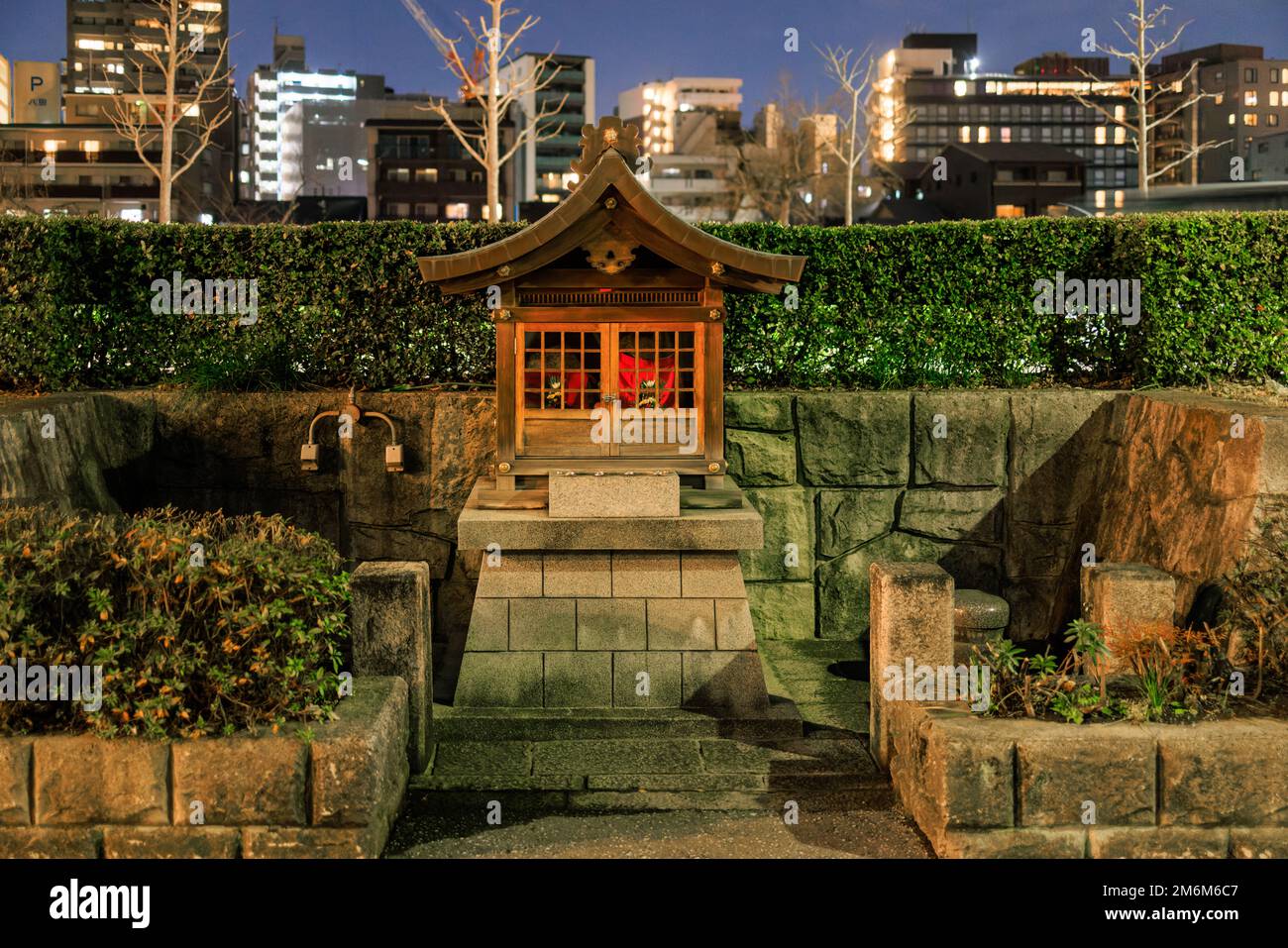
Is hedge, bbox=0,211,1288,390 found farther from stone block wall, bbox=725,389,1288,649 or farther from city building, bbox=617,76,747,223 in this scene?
city building, bbox=617,76,747,223

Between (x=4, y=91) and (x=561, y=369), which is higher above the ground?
(x=4, y=91)

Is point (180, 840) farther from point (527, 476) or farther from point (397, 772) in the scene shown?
point (527, 476)

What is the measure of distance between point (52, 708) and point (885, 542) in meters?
7.77

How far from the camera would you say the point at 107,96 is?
58.8 metres

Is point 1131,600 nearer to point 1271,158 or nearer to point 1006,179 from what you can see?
point 1006,179

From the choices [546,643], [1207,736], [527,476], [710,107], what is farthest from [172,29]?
[710,107]

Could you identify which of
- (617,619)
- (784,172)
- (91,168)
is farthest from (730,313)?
(91,168)

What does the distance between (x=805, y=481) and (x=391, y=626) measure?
5459mm

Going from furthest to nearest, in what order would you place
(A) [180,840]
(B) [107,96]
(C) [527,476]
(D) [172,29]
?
(B) [107,96] < (D) [172,29] < (C) [527,476] < (A) [180,840]

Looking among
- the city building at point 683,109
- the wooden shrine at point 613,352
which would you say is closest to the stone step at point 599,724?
the wooden shrine at point 613,352

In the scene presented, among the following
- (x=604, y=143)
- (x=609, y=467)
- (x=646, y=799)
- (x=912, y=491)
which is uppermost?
(x=604, y=143)

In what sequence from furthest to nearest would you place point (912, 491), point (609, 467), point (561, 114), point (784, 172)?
point (561, 114) → point (784, 172) → point (912, 491) → point (609, 467)

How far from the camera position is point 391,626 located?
7332 mm

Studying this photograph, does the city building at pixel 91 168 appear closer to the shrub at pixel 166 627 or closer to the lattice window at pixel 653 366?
the lattice window at pixel 653 366
